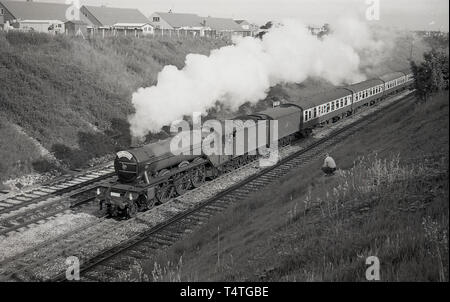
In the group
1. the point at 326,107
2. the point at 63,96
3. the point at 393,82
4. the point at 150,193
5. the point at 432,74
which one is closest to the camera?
the point at 150,193

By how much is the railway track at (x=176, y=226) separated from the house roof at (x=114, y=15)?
6225cm

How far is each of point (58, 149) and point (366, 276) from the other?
2160cm

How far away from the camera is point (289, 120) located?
25906mm

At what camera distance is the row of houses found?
64062 mm

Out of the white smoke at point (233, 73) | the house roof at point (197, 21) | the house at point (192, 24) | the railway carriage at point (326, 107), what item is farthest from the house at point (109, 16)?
the railway carriage at point (326, 107)

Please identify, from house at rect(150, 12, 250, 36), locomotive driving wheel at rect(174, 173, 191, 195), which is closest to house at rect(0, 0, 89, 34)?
house at rect(150, 12, 250, 36)

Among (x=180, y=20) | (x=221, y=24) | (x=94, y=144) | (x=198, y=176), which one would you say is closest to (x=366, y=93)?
(x=198, y=176)

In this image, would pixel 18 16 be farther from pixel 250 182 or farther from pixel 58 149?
pixel 250 182

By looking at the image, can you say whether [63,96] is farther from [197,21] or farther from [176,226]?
[197,21]

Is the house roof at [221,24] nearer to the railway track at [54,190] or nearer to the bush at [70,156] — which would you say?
the bush at [70,156]

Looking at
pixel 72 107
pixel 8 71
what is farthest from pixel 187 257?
pixel 8 71

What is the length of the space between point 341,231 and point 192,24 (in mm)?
87714

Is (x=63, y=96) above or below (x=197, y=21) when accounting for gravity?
below

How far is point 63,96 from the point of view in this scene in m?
29.3
